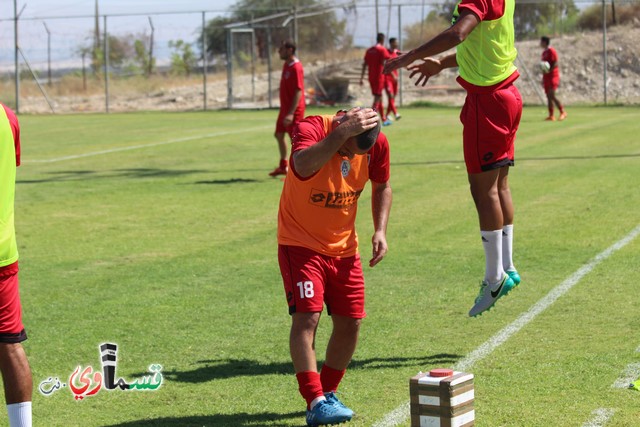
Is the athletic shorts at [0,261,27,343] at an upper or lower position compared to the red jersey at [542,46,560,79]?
lower

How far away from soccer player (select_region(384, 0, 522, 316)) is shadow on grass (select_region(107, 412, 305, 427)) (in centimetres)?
218

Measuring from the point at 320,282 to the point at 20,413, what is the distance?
1736 mm

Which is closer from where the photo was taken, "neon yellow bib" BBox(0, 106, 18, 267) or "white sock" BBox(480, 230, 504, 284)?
"neon yellow bib" BBox(0, 106, 18, 267)

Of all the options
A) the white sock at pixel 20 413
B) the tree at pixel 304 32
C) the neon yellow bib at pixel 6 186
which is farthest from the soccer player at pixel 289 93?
the tree at pixel 304 32

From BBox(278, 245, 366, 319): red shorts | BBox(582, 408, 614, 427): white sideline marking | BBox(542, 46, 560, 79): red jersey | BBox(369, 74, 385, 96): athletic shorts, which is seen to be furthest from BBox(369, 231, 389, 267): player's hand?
BBox(542, 46, 560, 79): red jersey

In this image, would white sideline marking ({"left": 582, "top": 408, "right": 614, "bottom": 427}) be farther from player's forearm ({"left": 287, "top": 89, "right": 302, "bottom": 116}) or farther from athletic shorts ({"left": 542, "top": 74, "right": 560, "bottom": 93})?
athletic shorts ({"left": 542, "top": 74, "right": 560, "bottom": 93})

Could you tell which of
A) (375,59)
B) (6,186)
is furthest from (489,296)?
(375,59)

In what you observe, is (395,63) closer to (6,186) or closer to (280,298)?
(6,186)

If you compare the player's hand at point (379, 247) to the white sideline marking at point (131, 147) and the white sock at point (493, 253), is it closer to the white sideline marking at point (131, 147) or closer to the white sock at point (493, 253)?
the white sock at point (493, 253)

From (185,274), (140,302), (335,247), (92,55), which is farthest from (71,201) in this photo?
(92,55)

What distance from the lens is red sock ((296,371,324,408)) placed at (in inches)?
241

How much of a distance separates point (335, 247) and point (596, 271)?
4.74 m

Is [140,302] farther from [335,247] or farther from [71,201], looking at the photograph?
[71,201]

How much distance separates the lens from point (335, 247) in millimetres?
6320
